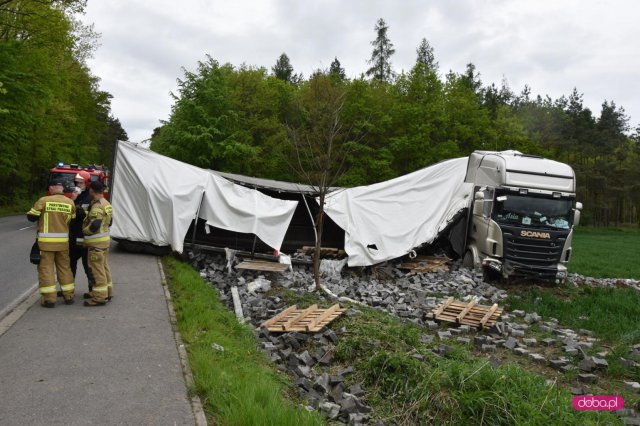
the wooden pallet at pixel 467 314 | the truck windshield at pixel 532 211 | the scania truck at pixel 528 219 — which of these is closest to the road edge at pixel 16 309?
the wooden pallet at pixel 467 314

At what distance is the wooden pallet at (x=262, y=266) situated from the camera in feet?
39.9

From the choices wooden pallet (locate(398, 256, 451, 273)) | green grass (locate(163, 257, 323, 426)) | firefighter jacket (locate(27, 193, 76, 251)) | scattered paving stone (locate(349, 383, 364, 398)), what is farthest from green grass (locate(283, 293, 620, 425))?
wooden pallet (locate(398, 256, 451, 273))

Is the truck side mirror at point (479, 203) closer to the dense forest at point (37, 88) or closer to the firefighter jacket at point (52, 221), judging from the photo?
the firefighter jacket at point (52, 221)

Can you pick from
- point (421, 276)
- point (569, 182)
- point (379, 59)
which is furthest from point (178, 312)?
point (379, 59)

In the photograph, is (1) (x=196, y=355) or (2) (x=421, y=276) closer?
(1) (x=196, y=355)

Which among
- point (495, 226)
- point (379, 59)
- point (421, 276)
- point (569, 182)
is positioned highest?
point (379, 59)

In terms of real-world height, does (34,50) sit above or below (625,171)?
above

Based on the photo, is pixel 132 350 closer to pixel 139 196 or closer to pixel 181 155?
pixel 139 196

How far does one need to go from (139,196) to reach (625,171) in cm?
4962

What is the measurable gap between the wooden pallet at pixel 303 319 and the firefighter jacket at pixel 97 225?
2957mm

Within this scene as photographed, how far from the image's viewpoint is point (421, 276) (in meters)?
13.8

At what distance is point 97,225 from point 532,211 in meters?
11.2

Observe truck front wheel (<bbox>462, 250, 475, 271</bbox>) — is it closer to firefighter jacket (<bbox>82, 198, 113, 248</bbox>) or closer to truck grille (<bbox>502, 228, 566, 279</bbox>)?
truck grille (<bbox>502, 228, 566, 279</bbox>)

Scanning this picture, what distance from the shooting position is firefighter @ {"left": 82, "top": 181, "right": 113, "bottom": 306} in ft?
24.5
